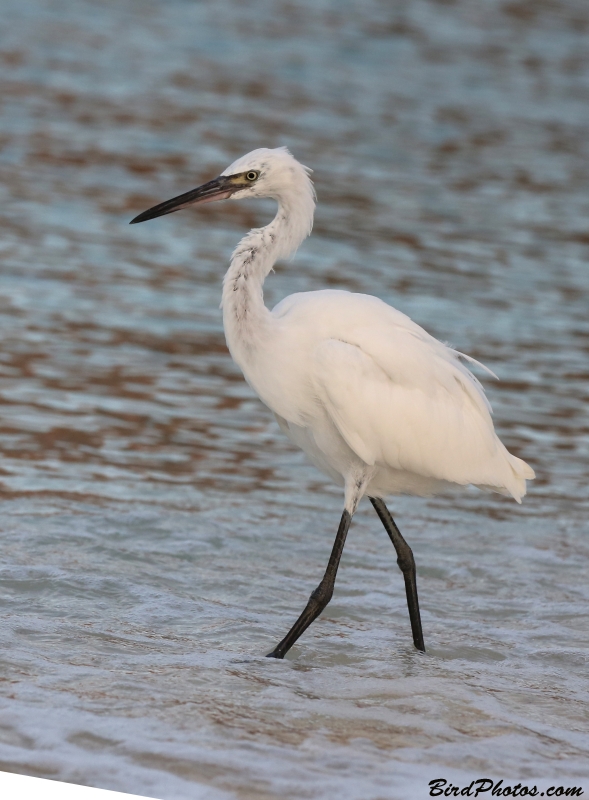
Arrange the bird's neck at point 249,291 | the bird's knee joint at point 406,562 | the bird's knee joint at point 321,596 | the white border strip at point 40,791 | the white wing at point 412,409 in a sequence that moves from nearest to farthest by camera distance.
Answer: the white border strip at point 40,791
the white wing at point 412,409
the bird's neck at point 249,291
the bird's knee joint at point 321,596
the bird's knee joint at point 406,562

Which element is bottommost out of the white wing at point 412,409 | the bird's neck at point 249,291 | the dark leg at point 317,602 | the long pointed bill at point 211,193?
the dark leg at point 317,602

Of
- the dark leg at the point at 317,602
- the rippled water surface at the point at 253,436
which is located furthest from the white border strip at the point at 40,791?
the dark leg at the point at 317,602

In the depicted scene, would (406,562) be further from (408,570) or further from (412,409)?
(412,409)

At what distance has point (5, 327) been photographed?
32.1ft

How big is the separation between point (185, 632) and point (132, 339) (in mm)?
4472

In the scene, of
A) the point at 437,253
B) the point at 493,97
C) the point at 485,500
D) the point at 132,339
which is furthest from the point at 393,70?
the point at 485,500

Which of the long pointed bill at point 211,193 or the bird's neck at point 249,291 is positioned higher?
the long pointed bill at point 211,193

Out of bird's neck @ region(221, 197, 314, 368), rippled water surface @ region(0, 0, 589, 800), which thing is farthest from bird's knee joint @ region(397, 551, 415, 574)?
bird's neck @ region(221, 197, 314, 368)

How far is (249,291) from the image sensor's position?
5523 millimetres

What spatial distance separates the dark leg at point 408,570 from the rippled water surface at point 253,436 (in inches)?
3.3

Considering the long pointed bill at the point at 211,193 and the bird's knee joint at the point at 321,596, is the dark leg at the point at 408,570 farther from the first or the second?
the long pointed bill at the point at 211,193

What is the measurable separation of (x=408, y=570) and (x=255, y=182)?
1815 millimetres

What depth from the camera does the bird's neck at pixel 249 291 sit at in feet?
18.0

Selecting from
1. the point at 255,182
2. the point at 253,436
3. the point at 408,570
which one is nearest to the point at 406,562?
the point at 408,570
